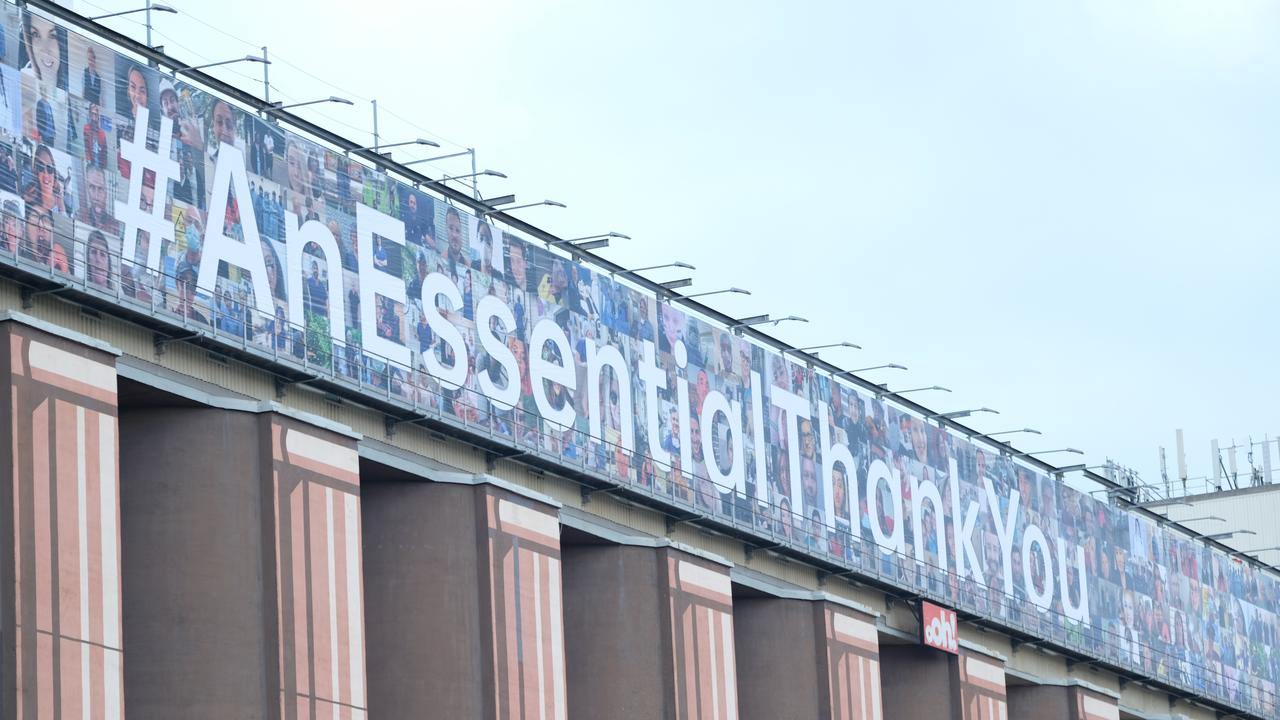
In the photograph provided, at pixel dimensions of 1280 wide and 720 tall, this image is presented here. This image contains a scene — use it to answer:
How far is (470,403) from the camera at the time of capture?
2143 inches

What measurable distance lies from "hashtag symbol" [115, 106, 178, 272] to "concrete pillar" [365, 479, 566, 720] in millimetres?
8339

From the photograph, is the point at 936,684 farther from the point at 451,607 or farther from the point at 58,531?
the point at 58,531

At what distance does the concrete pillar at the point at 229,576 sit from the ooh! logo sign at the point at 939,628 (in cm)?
2600

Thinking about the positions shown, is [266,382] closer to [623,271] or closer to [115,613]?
[115,613]

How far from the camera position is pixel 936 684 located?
7019 cm

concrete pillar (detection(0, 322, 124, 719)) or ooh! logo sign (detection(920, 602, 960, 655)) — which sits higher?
ooh! logo sign (detection(920, 602, 960, 655))

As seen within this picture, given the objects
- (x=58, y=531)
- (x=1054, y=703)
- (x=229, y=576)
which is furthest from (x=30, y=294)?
(x=1054, y=703)

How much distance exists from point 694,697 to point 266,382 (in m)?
14.8

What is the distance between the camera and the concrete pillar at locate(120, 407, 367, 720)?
44594 mm

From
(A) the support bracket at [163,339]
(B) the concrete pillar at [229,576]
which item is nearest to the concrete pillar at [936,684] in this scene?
(B) the concrete pillar at [229,576]

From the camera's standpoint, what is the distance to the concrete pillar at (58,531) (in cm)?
3972

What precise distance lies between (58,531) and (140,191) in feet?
27.3

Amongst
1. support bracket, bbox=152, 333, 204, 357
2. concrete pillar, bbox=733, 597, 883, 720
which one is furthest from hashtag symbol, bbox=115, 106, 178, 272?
concrete pillar, bbox=733, 597, 883, 720

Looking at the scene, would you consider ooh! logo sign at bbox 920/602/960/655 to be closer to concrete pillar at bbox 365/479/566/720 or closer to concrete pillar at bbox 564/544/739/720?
concrete pillar at bbox 564/544/739/720
